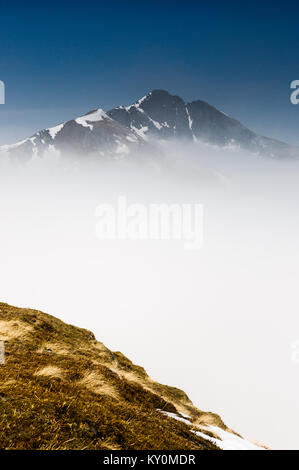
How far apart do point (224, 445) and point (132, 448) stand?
5914 millimetres

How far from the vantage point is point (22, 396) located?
6926 millimetres

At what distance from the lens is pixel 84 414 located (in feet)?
22.3

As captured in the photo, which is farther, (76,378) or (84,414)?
(76,378)

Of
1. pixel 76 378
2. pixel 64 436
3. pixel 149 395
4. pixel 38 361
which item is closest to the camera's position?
pixel 64 436

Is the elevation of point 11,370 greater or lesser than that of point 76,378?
greater

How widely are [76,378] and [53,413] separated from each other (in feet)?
9.85

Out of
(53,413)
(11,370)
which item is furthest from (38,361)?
(53,413)

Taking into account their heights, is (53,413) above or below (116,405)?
above
